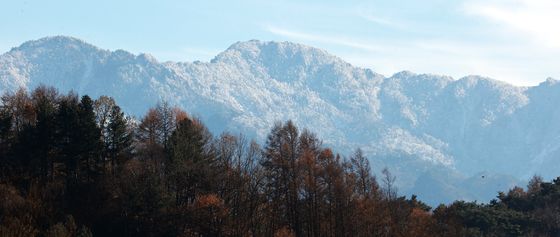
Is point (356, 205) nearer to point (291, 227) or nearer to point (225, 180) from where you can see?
point (291, 227)

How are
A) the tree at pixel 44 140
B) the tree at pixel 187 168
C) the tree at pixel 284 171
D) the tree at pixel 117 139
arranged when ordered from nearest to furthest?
the tree at pixel 187 168, the tree at pixel 284 171, the tree at pixel 44 140, the tree at pixel 117 139

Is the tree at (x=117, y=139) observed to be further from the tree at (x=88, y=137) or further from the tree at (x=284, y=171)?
the tree at (x=284, y=171)

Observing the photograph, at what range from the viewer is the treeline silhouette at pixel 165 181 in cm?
6525

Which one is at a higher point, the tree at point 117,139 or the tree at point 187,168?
the tree at point 117,139

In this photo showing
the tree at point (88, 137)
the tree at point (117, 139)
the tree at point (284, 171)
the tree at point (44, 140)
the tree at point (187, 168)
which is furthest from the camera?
the tree at point (117, 139)

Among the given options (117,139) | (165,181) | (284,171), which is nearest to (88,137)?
(117,139)

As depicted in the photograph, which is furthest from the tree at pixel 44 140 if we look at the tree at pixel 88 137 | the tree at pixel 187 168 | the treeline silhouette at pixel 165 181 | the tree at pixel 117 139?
the tree at pixel 187 168

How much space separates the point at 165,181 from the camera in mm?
68938

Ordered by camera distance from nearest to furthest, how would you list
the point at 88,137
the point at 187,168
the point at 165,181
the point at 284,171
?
the point at 187,168, the point at 165,181, the point at 284,171, the point at 88,137

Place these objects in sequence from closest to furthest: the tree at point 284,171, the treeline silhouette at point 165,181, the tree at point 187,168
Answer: the treeline silhouette at point 165,181, the tree at point 187,168, the tree at point 284,171

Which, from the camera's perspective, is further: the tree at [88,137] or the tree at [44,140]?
the tree at [44,140]

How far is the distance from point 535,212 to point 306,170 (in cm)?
5580

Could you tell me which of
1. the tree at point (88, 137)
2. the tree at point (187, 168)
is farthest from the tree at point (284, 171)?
the tree at point (88, 137)

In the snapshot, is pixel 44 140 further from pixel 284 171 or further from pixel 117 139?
pixel 284 171
